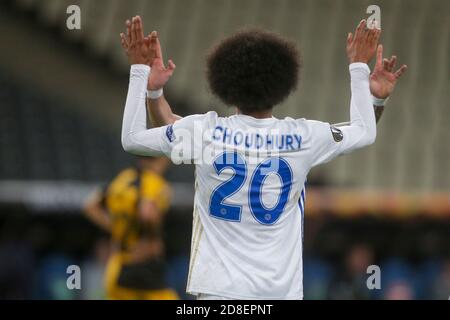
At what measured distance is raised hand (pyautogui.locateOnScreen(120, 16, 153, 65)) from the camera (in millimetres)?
4305

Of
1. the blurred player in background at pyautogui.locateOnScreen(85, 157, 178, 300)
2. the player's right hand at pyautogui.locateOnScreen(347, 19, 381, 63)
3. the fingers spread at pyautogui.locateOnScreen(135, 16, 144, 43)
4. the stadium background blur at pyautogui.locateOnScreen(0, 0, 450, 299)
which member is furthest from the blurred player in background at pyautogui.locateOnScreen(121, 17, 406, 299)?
the stadium background blur at pyautogui.locateOnScreen(0, 0, 450, 299)

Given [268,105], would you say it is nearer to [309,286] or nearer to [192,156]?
[192,156]

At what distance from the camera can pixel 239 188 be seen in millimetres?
4027

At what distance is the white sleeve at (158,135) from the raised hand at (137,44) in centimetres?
16

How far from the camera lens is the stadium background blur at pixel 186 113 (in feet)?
36.0

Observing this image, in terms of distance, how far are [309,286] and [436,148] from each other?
3.83 metres

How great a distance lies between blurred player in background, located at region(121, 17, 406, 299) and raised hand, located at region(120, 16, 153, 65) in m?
0.06

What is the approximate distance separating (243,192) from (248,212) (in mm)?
84

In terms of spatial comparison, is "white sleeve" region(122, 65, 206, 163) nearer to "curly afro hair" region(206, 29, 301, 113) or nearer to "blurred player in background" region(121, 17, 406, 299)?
"blurred player in background" region(121, 17, 406, 299)

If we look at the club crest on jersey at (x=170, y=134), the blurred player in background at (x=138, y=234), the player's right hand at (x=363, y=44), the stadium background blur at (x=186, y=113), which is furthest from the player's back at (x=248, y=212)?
the stadium background blur at (x=186, y=113)

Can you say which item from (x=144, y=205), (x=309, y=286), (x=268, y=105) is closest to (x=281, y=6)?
(x=309, y=286)

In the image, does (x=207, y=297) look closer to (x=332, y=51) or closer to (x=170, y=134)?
(x=170, y=134)

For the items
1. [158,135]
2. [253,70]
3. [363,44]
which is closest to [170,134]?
[158,135]

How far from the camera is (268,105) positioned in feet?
13.6
